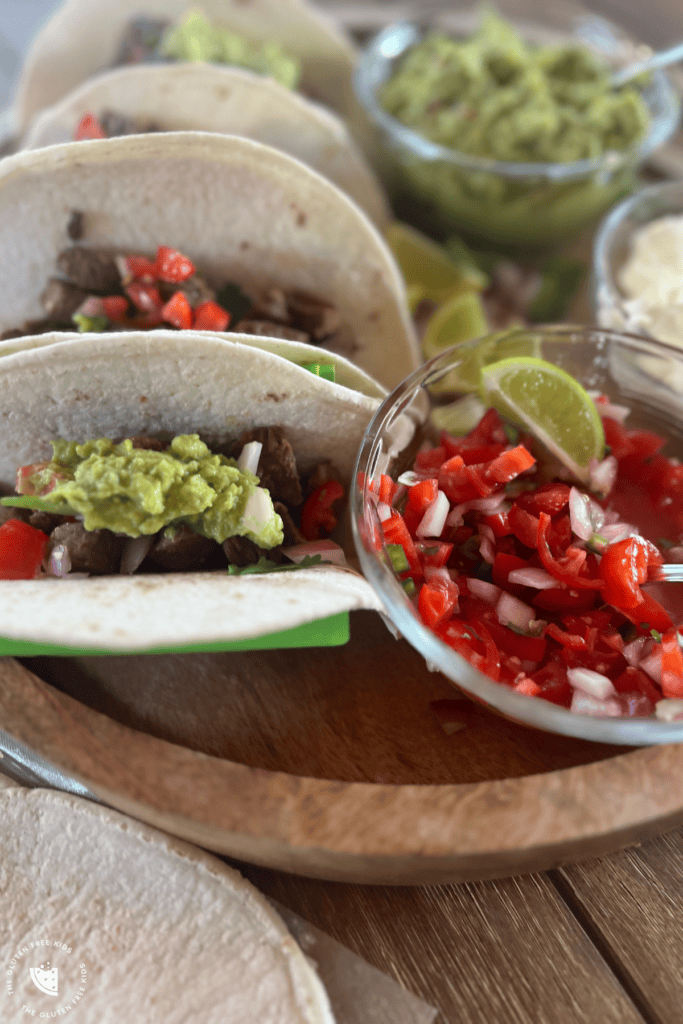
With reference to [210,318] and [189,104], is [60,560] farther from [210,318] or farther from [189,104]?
[189,104]

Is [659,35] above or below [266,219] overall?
above

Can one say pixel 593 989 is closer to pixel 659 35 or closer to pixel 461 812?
pixel 461 812

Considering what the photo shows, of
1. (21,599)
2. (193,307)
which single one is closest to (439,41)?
(193,307)

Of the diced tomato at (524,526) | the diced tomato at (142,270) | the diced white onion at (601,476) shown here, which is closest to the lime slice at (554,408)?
the diced white onion at (601,476)

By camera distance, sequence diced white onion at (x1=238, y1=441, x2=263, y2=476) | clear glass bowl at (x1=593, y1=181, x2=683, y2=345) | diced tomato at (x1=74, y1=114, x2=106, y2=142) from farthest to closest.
→ clear glass bowl at (x1=593, y1=181, x2=683, y2=345) < diced tomato at (x1=74, y1=114, x2=106, y2=142) < diced white onion at (x1=238, y1=441, x2=263, y2=476)

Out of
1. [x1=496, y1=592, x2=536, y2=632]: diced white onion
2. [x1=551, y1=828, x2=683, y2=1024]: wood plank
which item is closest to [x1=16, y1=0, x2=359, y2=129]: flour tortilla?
[x1=496, y1=592, x2=536, y2=632]: diced white onion

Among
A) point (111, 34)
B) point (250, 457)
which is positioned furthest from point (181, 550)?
point (111, 34)

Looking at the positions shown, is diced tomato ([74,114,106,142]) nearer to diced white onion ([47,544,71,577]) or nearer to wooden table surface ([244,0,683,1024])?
diced white onion ([47,544,71,577])
